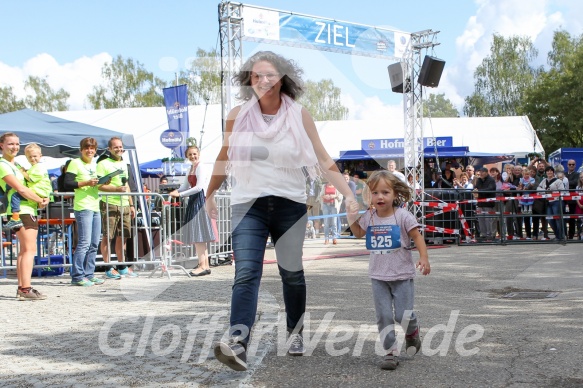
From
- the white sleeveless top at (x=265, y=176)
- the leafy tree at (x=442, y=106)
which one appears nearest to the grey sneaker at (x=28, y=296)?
the white sleeveless top at (x=265, y=176)

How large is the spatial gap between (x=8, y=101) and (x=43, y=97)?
11.4 ft

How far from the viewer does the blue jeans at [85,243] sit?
30.7 ft

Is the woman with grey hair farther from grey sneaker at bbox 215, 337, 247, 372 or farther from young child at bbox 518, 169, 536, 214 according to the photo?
young child at bbox 518, 169, 536, 214

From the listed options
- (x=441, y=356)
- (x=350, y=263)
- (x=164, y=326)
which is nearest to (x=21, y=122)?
(x=350, y=263)

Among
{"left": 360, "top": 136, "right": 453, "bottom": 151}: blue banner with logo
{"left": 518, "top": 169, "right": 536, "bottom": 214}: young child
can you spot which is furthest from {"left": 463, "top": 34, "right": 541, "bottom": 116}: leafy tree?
{"left": 518, "top": 169, "right": 536, "bottom": 214}: young child

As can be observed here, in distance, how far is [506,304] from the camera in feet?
23.2

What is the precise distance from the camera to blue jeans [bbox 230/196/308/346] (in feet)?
14.1

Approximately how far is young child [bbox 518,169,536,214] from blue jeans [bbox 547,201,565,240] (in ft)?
1.57

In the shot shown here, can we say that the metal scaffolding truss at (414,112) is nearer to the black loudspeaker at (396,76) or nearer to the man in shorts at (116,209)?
the black loudspeaker at (396,76)

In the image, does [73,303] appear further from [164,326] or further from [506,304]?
[506,304]

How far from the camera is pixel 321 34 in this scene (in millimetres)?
16891

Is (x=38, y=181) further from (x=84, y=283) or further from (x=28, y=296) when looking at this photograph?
(x=84, y=283)

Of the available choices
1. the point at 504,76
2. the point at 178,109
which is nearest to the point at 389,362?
the point at 178,109

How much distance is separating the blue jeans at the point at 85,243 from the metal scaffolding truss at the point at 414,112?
837cm
